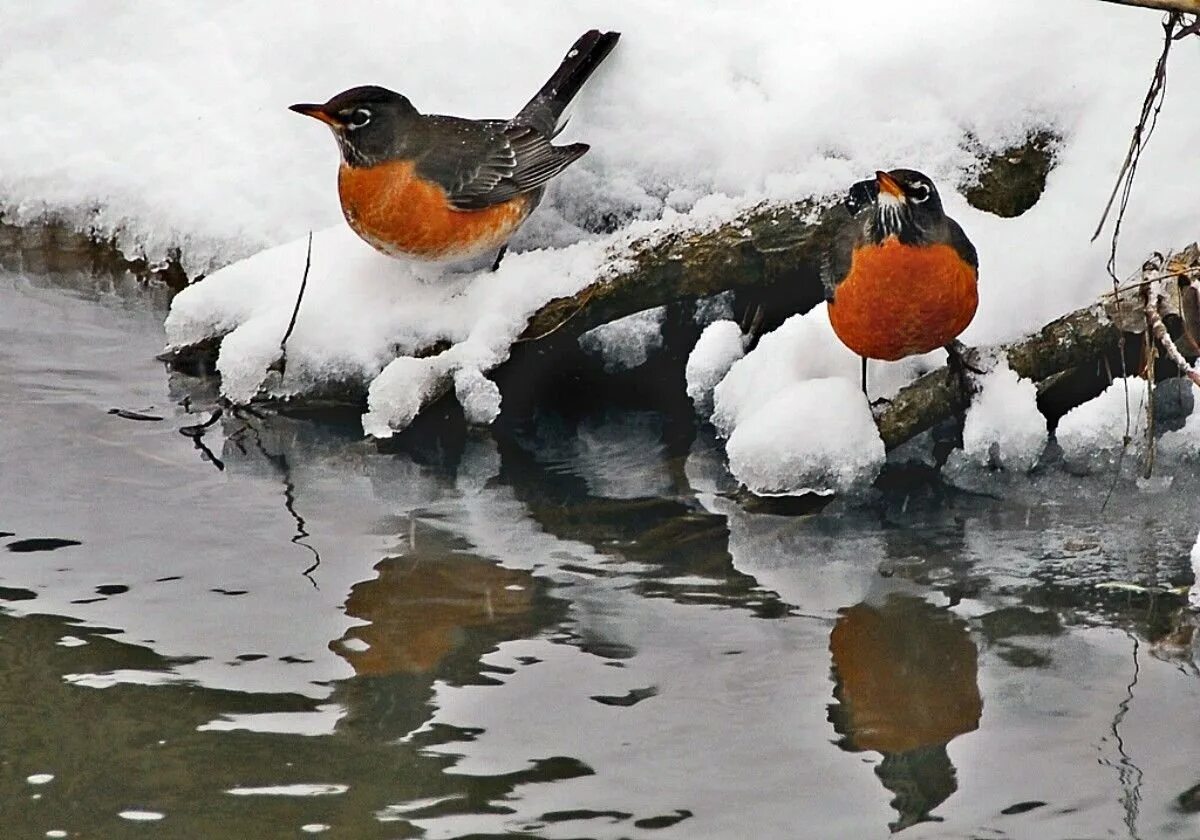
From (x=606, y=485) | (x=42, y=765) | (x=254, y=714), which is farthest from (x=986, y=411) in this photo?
(x=42, y=765)

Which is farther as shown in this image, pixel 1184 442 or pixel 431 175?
pixel 431 175

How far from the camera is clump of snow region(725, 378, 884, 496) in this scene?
5.59 m

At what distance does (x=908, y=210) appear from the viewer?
544 centimetres

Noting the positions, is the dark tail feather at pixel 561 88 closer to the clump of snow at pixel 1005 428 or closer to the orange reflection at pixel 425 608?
the clump of snow at pixel 1005 428

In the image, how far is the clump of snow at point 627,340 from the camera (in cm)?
680

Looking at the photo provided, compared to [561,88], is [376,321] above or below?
below

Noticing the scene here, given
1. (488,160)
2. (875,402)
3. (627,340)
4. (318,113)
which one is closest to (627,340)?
(627,340)

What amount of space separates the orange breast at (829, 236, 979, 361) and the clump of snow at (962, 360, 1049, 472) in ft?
1.07

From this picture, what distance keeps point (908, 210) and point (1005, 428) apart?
2.79ft

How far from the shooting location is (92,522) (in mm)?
5289

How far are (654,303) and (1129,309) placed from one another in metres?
1.76

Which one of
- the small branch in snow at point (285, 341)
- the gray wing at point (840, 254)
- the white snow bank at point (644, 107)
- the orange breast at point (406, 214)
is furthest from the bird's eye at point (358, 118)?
the gray wing at point (840, 254)

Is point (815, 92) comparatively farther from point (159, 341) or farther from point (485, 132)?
point (159, 341)

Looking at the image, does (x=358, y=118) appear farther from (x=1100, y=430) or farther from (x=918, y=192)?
(x=1100, y=430)
